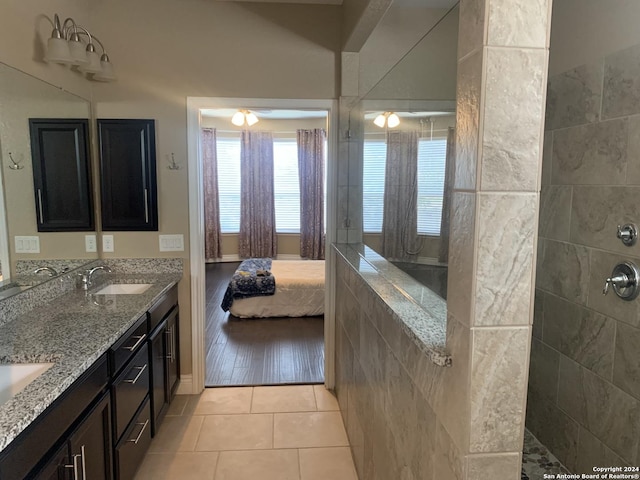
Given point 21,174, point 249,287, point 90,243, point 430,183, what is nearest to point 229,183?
point 249,287

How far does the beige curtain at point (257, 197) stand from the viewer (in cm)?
810

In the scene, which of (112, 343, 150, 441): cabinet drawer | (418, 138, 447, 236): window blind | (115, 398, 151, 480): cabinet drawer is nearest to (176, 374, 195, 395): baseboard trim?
(115, 398, 151, 480): cabinet drawer

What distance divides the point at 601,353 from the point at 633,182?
78cm

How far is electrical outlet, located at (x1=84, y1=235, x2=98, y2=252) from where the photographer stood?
3.00 m

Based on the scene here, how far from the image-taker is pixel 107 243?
3166 mm

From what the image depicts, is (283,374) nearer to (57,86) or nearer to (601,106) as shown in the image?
(57,86)

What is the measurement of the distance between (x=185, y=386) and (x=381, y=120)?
7.75 ft

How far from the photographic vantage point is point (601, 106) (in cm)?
201

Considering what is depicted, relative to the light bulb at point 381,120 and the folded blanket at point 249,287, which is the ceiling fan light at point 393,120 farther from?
the folded blanket at point 249,287

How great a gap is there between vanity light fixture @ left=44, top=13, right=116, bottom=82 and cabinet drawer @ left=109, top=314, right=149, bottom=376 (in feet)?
4.80

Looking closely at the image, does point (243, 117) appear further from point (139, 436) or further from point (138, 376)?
point (139, 436)

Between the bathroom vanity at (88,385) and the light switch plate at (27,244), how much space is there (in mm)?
306

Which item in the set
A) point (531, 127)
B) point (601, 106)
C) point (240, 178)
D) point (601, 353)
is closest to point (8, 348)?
point (531, 127)

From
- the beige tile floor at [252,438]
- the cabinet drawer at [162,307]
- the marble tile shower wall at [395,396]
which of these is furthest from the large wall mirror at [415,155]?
the cabinet drawer at [162,307]
